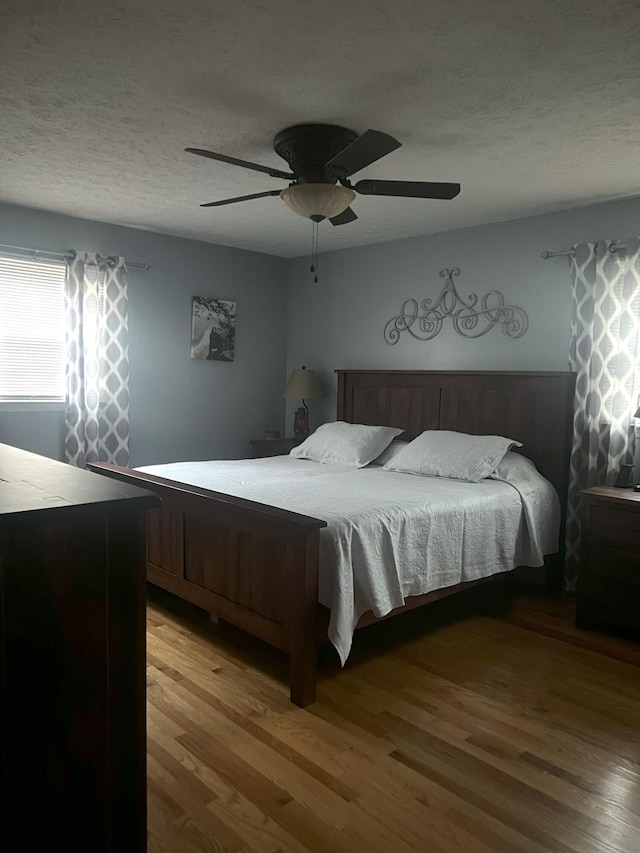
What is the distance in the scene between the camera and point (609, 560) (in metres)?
3.31

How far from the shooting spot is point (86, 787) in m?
1.27

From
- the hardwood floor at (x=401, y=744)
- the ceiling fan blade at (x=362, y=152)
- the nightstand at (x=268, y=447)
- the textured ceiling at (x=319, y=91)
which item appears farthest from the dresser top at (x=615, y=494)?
the nightstand at (x=268, y=447)

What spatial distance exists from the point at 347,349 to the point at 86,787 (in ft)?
14.5

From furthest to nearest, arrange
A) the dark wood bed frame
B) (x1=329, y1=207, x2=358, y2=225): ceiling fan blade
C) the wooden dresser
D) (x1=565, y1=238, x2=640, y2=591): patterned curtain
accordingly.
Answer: (x1=565, y1=238, x2=640, y2=591): patterned curtain, (x1=329, y1=207, x2=358, y2=225): ceiling fan blade, the dark wood bed frame, the wooden dresser

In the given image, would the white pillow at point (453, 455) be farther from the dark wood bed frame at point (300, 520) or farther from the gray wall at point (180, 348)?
the gray wall at point (180, 348)

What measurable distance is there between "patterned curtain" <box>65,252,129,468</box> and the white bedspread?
3.06 feet

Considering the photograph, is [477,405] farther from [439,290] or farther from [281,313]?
[281,313]

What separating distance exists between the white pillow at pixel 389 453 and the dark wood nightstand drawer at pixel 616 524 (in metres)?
1.46

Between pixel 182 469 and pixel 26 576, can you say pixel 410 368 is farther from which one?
pixel 26 576

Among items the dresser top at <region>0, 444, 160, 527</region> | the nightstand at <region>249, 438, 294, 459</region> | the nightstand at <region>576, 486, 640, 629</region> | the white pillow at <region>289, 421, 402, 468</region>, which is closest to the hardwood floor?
the nightstand at <region>576, 486, 640, 629</region>

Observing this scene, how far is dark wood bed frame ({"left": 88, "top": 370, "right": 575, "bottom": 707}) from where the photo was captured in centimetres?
254

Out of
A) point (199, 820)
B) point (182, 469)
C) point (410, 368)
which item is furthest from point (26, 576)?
point (410, 368)

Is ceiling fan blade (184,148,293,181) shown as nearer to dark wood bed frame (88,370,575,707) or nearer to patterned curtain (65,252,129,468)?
dark wood bed frame (88,370,575,707)

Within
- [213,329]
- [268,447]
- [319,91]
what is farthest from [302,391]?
[319,91]
